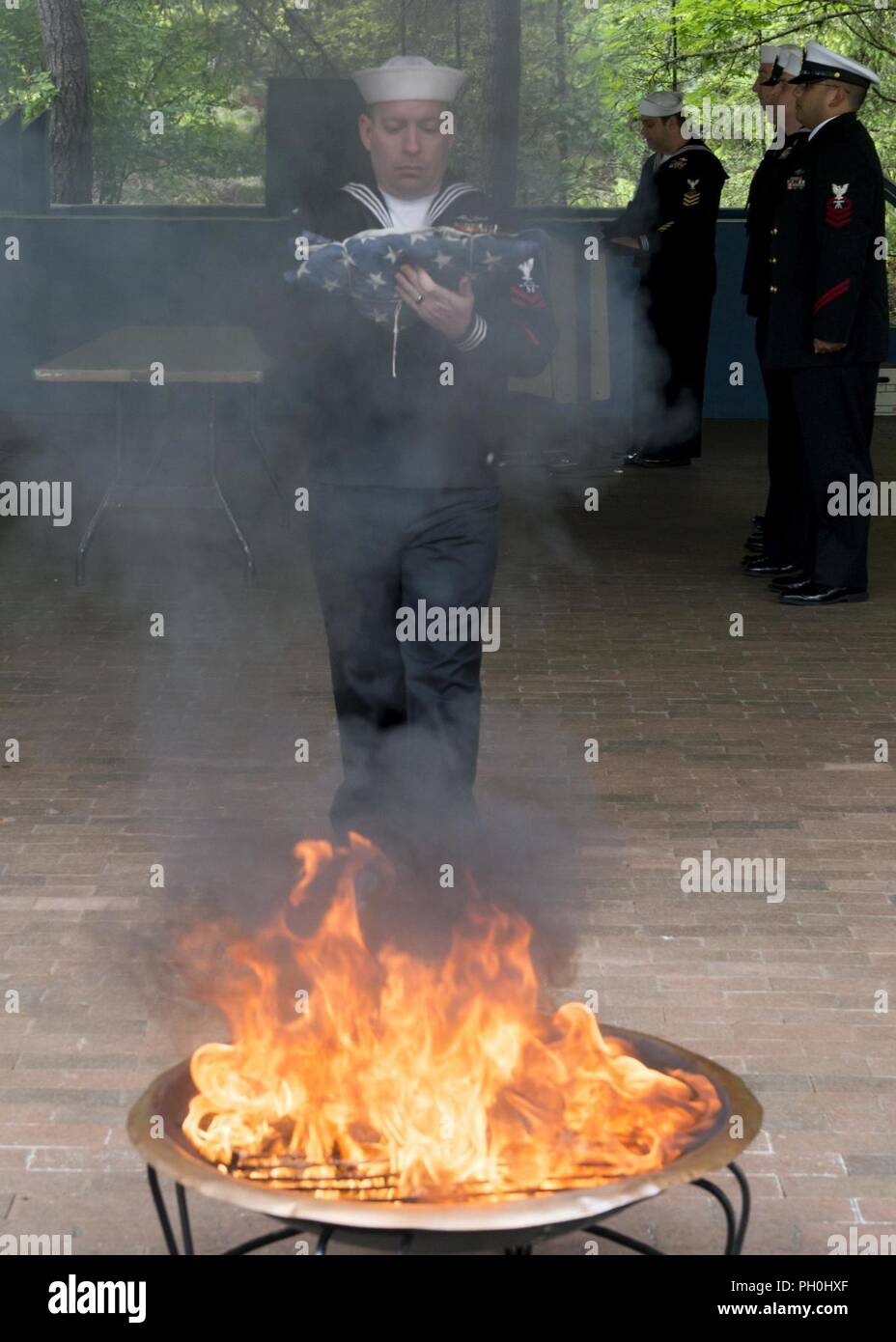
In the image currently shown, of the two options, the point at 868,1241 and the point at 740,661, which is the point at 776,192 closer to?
the point at 740,661

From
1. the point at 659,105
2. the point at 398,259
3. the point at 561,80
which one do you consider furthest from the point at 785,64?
the point at 561,80

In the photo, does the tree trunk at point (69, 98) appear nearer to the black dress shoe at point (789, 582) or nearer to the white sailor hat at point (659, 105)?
the white sailor hat at point (659, 105)

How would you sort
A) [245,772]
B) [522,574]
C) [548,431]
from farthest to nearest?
Answer: [548,431] < [522,574] < [245,772]

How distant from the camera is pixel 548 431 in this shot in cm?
1361

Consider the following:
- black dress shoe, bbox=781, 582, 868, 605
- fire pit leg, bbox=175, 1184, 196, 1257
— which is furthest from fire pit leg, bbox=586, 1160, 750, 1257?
black dress shoe, bbox=781, 582, 868, 605

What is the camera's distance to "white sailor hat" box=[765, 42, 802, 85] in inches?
323

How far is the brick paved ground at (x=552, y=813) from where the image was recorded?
3252 mm

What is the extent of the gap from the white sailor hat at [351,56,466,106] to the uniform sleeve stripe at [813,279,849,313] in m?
4.25

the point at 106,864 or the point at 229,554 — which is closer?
→ the point at 106,864

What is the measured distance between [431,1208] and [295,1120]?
0.43 metres

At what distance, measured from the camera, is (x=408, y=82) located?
12.0 ft

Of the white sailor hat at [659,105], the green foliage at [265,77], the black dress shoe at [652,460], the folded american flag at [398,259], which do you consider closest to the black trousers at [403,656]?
the folded american flag at [398,259]

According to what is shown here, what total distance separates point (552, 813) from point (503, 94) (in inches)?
681

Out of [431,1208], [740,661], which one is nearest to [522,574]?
[740,661]
